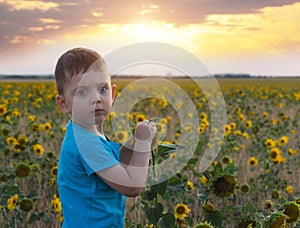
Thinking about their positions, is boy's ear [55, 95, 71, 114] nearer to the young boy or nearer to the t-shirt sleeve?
the young boy

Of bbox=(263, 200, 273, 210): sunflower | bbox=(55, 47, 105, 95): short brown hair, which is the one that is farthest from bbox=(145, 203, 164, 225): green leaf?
bbox=(55, 47, 105, 95): short brown hair

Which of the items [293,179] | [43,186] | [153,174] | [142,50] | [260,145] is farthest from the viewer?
[260,145]

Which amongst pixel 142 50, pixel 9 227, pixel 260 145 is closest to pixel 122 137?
pixel 142 50

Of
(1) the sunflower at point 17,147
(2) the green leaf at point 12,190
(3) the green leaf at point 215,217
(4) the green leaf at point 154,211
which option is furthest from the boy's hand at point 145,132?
(1) the sunflower at point 17,147

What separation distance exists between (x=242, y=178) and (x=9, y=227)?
2.01 meters

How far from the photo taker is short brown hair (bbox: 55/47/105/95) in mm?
1720

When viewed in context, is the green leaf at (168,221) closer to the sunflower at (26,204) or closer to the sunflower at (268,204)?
the sunflower at (268,204)

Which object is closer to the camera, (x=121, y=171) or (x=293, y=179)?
(x=121, y=171)

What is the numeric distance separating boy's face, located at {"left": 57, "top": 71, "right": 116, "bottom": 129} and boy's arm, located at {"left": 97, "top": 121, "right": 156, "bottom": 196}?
0.14 meters

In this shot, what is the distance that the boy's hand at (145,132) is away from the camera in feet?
5.44

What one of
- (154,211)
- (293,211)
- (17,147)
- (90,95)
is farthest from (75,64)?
(17,147)

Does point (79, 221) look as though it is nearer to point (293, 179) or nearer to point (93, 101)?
point (93, 101)

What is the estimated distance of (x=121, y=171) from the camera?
1.68 metres

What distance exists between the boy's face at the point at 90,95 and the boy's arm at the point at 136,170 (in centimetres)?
14
